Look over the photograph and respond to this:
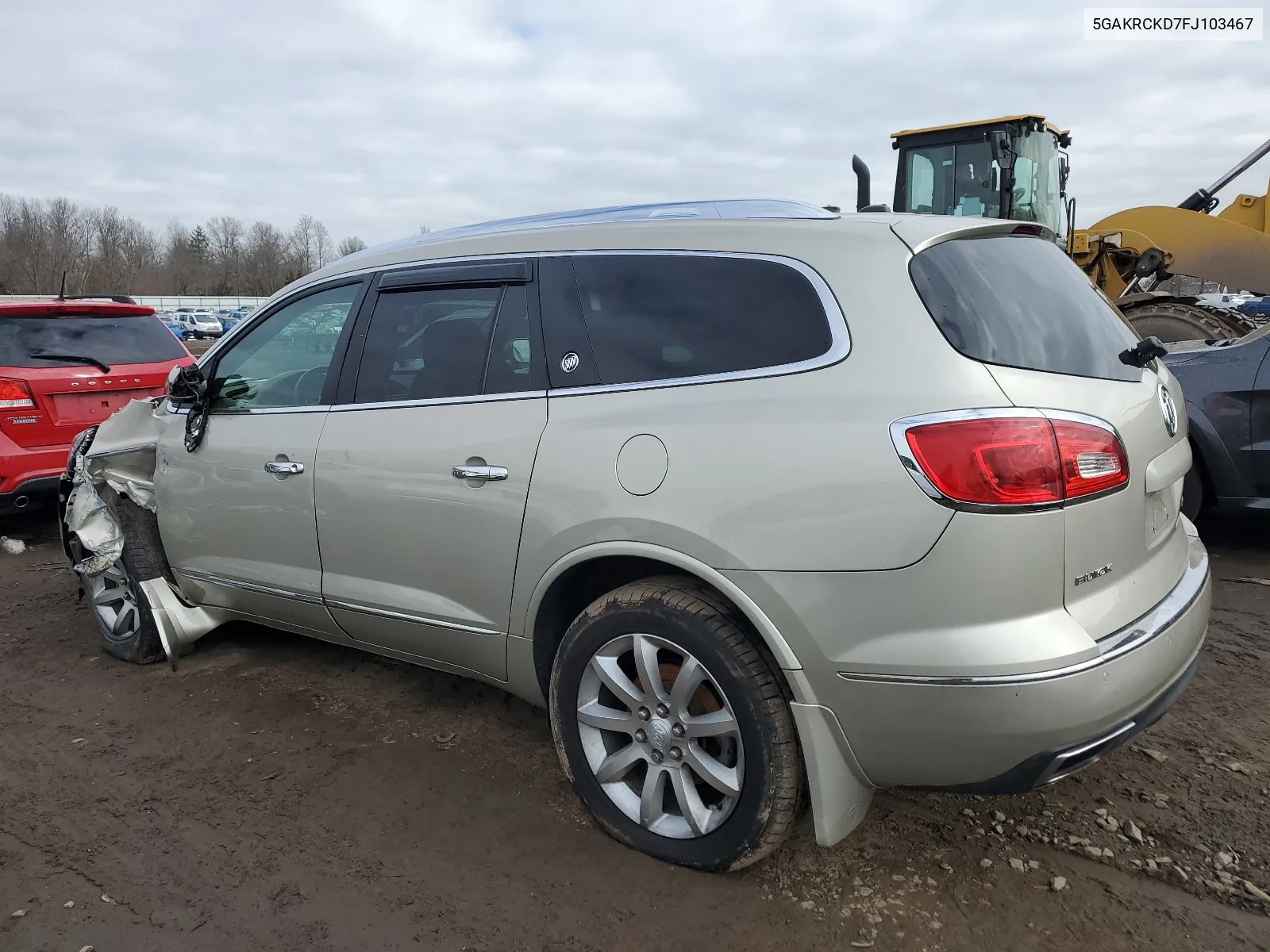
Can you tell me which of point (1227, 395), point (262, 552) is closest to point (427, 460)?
point (262, 552)

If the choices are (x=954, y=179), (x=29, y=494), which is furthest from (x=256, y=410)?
(x=954, y=179)

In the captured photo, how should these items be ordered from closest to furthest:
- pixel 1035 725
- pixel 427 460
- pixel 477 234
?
pixel 1035 725 → pixel 427 460 → pixel 477 234

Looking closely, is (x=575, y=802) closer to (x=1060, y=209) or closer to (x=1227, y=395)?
(x=1227, y=395)

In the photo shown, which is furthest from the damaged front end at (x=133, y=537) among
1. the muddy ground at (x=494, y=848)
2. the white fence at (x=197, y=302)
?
the white fence at (x=197, y=302)

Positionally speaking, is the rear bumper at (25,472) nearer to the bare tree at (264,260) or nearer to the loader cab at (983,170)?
the loader cab at (983,170)

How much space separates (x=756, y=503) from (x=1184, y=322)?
7021 mm

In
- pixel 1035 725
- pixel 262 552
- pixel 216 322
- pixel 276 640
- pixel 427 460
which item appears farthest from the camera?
pixel 216 322

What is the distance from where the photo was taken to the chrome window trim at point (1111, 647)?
2.07m

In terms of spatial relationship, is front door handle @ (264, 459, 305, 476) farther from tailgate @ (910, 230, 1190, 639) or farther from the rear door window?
tailgate @ (910, 230, 1190, 639)

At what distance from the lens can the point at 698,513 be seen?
7.80 ft

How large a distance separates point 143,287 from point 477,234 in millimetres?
93051

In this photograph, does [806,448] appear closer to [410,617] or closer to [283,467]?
[410,617]

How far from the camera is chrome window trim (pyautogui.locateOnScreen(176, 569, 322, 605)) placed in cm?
356

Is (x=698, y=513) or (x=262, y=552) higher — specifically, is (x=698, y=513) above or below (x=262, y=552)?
above
